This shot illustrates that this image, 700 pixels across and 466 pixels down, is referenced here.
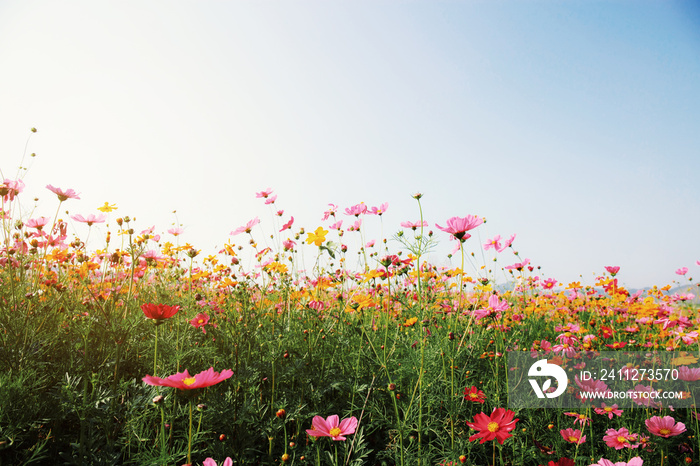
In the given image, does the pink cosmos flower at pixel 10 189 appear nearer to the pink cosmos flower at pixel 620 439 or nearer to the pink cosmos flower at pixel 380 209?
the pink cosmos flower at pixel 380 209

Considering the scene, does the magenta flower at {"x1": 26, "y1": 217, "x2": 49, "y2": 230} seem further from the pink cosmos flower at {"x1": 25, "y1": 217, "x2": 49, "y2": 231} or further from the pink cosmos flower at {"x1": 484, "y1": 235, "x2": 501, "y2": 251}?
the pink cosmos flower at {"x1": 484, "y1": 235, "x2": 501, "y2": 251}

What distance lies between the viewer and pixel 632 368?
7.09ft

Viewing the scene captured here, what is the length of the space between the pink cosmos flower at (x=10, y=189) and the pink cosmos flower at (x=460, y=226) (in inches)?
85.1

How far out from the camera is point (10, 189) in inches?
77.3

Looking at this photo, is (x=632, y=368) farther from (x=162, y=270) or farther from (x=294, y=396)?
(x=162, y=270)

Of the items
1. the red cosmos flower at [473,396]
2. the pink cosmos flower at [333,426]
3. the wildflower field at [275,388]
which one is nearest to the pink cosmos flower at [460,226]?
the wildflower field at [275,388]

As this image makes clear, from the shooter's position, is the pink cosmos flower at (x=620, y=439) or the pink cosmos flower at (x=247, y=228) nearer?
the pink cosmos flower at (x=620, y=439)

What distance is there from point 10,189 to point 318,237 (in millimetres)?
1644

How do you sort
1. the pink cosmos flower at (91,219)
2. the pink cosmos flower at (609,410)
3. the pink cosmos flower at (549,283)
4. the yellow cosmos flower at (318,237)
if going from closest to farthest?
the pink cosmos flower at (609,410) → the yellow cosmos flower at (318,237) → the pink cosmos flower at (91,219) → the pink cosmos flower at (549,283)

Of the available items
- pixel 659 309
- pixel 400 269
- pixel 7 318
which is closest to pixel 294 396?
pixel 400 269

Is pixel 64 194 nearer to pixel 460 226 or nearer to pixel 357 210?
pixel 357 210

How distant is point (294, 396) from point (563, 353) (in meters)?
1.49

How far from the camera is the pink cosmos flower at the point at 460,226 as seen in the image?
1.53m

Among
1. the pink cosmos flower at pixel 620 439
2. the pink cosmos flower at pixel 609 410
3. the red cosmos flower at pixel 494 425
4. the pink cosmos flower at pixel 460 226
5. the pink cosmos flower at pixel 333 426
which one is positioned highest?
the pink cosmos flower at pixel 460 226
